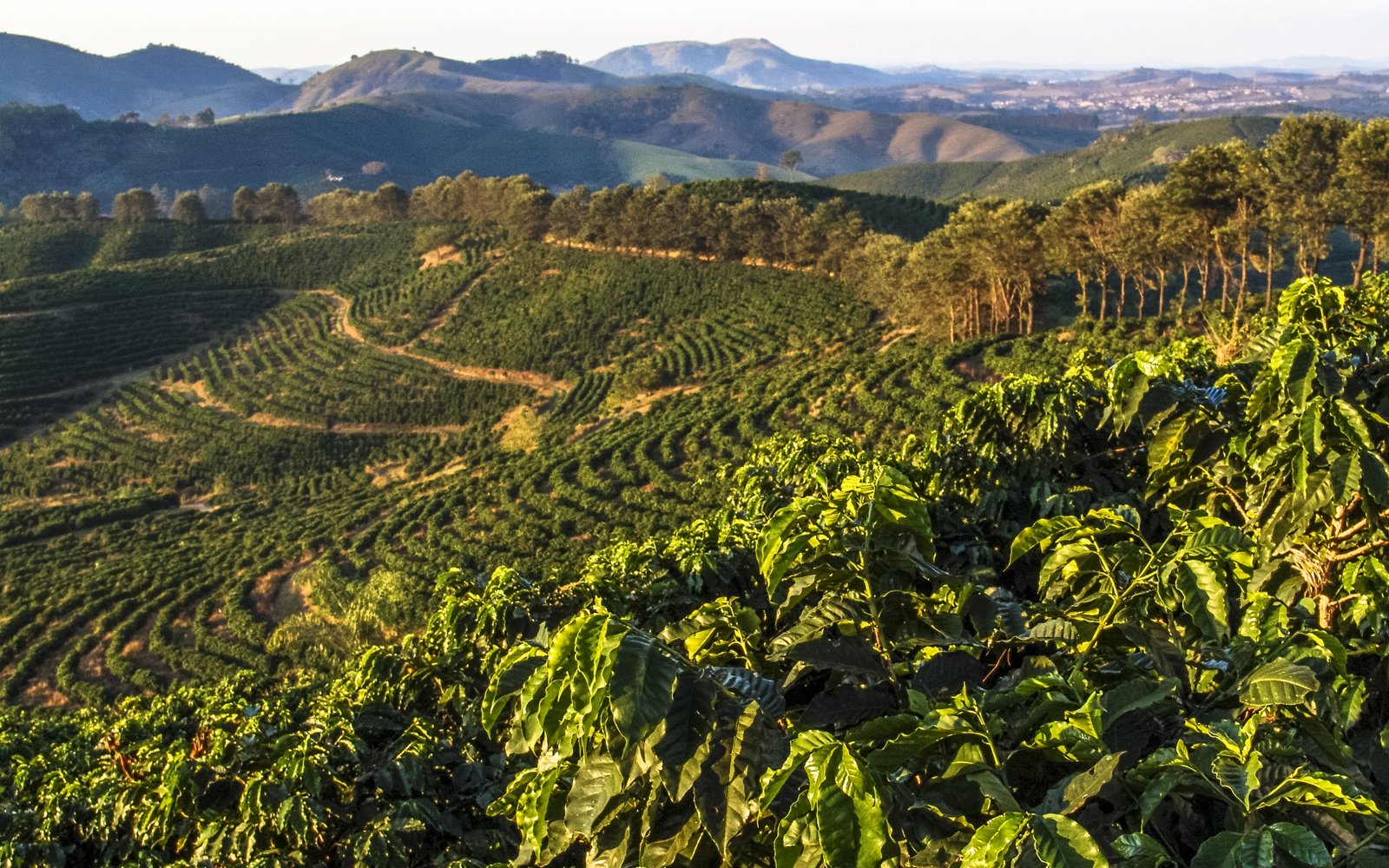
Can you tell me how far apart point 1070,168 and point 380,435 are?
457 feet

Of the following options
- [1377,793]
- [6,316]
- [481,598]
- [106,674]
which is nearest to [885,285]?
[106,674]

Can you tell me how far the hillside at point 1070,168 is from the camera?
453ft

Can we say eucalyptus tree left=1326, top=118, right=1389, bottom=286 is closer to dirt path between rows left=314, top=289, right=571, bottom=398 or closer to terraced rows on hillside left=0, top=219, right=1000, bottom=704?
terraced rows on hillside left=0, top=219, right=1000, bottom=704

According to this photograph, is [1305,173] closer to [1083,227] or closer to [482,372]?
[1083,227]

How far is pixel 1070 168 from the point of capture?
15200 cm

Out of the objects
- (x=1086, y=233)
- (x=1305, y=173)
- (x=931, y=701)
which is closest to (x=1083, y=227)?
(x=1086, y=233)

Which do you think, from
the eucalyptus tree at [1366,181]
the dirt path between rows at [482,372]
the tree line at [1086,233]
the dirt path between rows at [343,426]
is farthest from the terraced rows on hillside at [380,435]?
the eucalyptus tree at [1366,181]

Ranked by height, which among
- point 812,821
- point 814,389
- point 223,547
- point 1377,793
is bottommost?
point 223,547

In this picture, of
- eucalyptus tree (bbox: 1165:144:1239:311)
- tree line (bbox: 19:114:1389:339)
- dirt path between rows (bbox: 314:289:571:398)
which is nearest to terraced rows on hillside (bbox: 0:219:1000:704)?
dirt path between rows (bbox: 314:289:571:398)

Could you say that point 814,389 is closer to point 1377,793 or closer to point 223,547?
point 223,547

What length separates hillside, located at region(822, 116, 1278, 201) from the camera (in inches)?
5441

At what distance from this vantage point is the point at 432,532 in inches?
1400

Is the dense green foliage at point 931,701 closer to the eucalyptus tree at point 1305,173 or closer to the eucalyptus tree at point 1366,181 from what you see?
the eucalyptus tree at point 1366,181

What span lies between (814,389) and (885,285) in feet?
41.6
